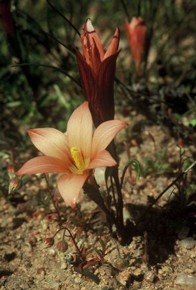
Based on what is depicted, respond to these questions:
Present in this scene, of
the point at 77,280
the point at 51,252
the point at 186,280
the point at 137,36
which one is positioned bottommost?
the point at 186,280

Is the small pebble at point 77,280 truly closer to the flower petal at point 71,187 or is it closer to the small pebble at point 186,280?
the small pebble at point 186,280

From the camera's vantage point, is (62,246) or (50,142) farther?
(62,246)


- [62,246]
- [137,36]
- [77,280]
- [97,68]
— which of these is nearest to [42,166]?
[97,68]

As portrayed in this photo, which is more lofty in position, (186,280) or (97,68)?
(97,68)

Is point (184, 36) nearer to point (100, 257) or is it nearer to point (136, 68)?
point (136, 68)

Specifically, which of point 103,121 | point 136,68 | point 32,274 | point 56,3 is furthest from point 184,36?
point 32,274

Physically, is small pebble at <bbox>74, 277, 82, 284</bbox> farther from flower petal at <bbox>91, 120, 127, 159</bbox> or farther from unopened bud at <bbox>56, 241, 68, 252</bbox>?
flower petal at <bbox>91, 120, 127, 159</bbox>

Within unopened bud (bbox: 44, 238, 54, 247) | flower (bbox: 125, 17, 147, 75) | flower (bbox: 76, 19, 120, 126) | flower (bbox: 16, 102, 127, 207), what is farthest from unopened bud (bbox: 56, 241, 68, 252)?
flower (bbox: 125, 17, 147, 75)

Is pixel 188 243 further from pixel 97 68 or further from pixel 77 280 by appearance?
pixel 97 68
